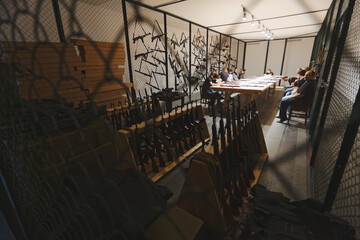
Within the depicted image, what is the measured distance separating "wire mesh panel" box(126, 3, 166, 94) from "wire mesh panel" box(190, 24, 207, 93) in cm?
184

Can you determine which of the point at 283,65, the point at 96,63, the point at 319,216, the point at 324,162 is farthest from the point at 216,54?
the point at 319,216

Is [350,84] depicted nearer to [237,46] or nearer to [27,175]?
[27,175]

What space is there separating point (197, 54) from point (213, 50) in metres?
1.37

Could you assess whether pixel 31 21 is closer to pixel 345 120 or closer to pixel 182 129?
pixel 182 129

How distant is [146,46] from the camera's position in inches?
182

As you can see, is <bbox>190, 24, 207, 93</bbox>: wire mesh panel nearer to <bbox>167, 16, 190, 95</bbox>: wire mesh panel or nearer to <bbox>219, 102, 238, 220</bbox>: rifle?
<bbox>167, 16, 190, 95</bbox>: wire mesh panel

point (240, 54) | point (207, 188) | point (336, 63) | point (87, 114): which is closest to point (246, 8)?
point (336, 63)

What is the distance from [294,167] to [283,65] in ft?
32.6

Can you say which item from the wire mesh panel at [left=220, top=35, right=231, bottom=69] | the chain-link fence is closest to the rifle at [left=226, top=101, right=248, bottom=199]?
the chain-link fence

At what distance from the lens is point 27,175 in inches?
38.2

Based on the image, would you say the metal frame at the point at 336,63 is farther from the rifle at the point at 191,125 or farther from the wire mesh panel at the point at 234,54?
the wire mesh panel at the point at 234,54

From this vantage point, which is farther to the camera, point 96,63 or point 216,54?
point 216,54

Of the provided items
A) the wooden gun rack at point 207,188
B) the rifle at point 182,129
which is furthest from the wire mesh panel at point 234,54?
the wooden gun rack at point 207,188

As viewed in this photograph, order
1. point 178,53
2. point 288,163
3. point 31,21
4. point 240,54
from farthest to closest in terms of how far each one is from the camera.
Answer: point 240,54
point 178,53
point 31,21
point 288,163
